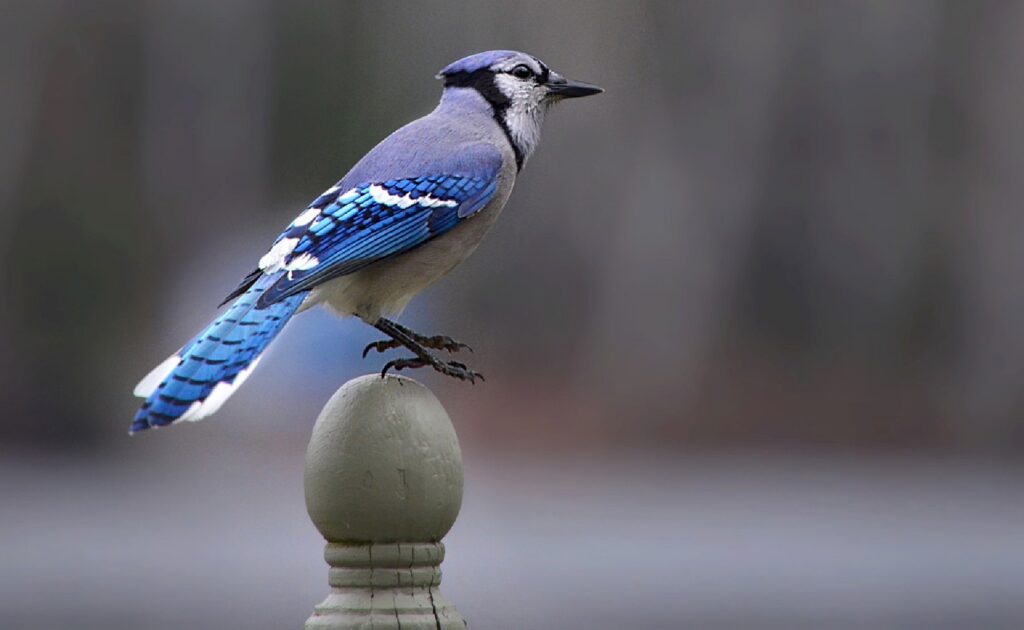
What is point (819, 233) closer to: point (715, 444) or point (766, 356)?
point (766, 356)

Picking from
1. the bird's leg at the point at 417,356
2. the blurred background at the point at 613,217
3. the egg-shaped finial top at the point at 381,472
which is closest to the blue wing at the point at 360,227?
the bird's leg at the point at 417,356

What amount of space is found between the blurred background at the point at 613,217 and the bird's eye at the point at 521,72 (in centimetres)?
864

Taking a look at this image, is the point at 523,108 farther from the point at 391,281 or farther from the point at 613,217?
the point at 613,217

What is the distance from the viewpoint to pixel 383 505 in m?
2.31

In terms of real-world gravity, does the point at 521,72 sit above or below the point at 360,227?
above

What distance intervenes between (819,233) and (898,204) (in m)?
0.64

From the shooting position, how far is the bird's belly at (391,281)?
122 inches

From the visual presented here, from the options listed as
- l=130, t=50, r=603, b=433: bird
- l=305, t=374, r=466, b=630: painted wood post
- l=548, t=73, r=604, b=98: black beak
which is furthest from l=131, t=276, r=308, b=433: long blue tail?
l=548, t=73, r=604, b=98: black beak

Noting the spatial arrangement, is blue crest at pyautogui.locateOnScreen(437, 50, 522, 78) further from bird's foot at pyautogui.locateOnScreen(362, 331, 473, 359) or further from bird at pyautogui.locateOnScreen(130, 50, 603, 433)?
bird's foot at pyautogui.locateOnScreen(362, 331, 473, 359)

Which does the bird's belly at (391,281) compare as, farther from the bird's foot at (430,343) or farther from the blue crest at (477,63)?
the blue crest at (477,63)

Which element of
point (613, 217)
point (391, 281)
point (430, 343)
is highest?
point (613, 217)

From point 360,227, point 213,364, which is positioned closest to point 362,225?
point 360,227

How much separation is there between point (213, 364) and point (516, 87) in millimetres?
1219

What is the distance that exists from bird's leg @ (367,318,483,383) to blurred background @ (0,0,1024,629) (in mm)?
8925
